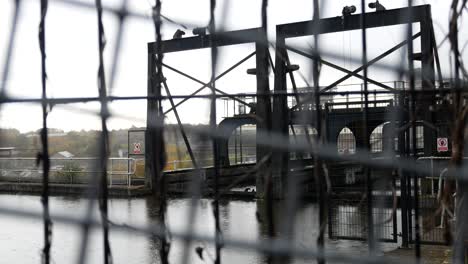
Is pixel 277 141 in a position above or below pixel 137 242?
above

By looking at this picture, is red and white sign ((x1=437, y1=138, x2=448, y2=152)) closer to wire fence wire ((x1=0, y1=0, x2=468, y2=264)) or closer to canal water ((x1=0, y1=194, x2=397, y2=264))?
canal water ((x1=0, y1=194, x2=397, y2=264))

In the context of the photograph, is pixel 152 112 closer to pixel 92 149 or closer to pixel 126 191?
pixel 92 149

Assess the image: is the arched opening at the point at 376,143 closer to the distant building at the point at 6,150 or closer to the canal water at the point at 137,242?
the canal water at the point at 137,242

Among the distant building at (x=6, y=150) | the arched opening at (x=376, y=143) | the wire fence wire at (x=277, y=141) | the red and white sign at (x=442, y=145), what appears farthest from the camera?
the red and white sign at (x=442, y=145)

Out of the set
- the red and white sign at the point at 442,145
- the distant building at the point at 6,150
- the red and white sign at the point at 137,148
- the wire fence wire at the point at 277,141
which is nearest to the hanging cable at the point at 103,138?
the wire fence wire at the point at 277,141

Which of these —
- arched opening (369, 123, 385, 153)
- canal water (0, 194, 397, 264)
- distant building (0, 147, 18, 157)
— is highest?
arched opening (369, 123, 385, 153)

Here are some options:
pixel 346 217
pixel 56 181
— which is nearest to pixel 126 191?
pixel 56 181

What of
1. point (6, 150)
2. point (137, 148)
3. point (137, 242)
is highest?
point (137, 148)

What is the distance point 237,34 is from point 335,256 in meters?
1.14

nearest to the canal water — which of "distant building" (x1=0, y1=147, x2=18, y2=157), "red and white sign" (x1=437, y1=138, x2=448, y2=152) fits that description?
"distant building" (x1=0, y1=147, x2=18, y2=157)

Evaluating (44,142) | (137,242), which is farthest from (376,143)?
(137,242)

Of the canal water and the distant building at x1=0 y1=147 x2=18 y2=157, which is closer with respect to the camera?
the distant building at x1=0 y1=147 x2=18 y2=157

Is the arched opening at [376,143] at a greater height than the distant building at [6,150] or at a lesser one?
greater

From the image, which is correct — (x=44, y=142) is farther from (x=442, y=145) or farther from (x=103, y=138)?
(x=442, y=145)
